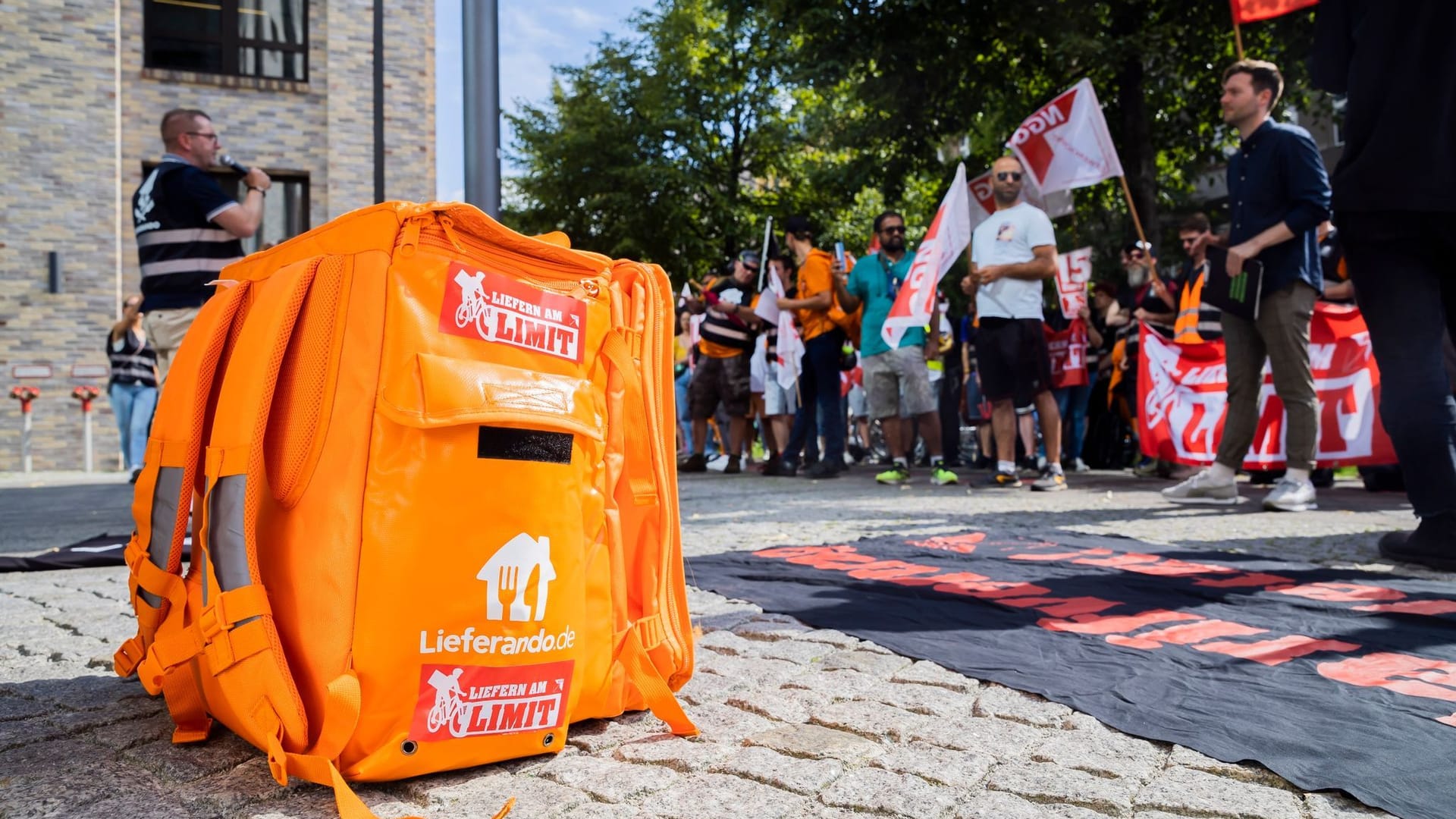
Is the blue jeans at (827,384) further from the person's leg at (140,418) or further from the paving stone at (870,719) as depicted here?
the paving stone at (870,719)

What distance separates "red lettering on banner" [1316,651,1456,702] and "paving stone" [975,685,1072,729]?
2.39 feet

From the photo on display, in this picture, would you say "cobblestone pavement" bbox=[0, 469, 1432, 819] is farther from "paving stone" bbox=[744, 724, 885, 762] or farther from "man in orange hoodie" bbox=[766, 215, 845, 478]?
"man in orange hoodie" bbox=[766, 215, 845, 478]

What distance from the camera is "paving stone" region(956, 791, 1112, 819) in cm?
169

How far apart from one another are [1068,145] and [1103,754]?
8.28 meters

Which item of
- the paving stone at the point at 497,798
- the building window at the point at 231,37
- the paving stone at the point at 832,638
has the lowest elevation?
the paving stone at the point at 497,798

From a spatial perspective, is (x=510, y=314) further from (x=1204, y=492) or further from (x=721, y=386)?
(x=721, y=386)

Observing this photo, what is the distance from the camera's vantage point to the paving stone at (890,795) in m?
1.71

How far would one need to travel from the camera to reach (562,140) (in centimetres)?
2727

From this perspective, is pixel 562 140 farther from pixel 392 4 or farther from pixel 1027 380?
pixel 1027 380

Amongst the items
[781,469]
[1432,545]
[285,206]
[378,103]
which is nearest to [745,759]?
[1432,545]

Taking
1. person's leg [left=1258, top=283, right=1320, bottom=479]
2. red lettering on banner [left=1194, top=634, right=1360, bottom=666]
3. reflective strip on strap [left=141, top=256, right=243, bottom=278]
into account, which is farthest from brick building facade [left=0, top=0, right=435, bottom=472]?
red lettering on banner [left=1194, top=634, right=1360, bottom=666]

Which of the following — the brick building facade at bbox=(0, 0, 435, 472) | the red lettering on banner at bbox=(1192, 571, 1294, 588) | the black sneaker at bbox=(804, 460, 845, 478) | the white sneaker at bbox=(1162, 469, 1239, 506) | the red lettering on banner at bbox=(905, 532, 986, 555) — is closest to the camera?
the red lettering on banner at bbox=(1192, 571, 1294, 588)

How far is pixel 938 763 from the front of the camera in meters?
1.94

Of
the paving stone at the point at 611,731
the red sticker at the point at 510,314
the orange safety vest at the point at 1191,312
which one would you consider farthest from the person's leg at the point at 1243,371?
the red sticker at the point at 510,314
